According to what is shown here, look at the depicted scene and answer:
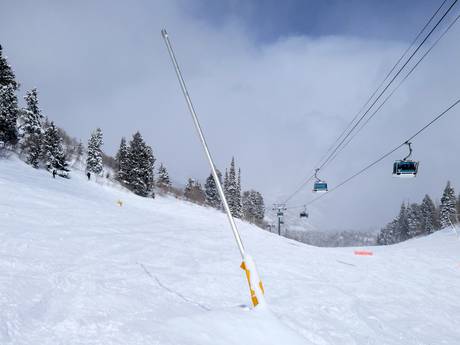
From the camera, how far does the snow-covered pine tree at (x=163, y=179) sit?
7994 cm

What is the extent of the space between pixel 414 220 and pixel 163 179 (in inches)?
3244

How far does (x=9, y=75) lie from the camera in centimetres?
3728

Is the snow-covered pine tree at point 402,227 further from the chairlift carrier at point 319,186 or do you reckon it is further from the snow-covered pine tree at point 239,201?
the chairlift carrier at point 319,186

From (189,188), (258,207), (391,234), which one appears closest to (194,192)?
(189,188)

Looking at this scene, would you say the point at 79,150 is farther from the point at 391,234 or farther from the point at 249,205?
the point at 391,234

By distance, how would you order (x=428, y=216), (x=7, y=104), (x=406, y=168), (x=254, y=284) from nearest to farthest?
(x=254, y=284), (x=406, y=168), (x=7, y=104), (x=428, y=216)

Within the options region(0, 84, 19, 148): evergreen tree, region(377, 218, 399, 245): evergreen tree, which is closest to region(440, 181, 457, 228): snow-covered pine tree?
region(377, 218, 399, 245): evergreen tree

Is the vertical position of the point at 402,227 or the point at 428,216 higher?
the point at 428,216

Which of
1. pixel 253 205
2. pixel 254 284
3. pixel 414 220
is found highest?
pixel 414 220

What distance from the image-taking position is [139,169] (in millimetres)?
60094

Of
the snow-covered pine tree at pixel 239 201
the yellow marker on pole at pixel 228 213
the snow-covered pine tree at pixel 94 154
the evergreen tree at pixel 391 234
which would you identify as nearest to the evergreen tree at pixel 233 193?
the snow-covered pine tree at pixel 239 201

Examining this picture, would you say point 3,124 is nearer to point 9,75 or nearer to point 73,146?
point 9,75

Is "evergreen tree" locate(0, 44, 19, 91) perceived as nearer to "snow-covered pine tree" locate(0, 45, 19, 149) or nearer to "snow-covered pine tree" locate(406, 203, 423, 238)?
"snow-covered pine tree" locate(0, 45, 19, 149)

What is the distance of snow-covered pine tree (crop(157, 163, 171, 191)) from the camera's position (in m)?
79.9
